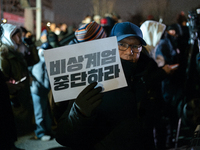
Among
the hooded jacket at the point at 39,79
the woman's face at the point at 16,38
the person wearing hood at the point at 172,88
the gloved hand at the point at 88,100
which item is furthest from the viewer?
the hooded jacket at the point at 39,79

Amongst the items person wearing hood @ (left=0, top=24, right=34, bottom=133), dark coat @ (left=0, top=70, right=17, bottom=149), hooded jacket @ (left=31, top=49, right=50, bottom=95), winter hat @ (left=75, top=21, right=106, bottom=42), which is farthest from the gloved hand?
hooded jacket @ (left=31, top=49, right=50, bottom=95)

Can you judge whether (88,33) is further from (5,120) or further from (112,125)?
(5,120)

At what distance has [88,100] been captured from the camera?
131 centimetres

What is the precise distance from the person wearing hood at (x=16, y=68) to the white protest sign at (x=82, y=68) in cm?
249

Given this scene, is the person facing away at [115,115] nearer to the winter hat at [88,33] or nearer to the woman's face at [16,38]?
the winter hat at [88,33]

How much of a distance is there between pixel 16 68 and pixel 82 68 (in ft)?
9.28

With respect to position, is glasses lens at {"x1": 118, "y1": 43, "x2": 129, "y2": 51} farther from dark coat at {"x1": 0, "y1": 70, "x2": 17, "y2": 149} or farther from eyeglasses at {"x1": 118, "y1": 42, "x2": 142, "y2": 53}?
dark coat at {"x1": 0, "y1": 70, "x2": 17, "y2": 149}

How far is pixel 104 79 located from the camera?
1.35m

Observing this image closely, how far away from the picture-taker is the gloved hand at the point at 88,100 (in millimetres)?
1309

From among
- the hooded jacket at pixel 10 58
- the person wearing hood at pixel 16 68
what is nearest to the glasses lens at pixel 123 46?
the person wearing hood at pixel 16 68

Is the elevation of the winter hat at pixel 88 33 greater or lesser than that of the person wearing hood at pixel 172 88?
greater

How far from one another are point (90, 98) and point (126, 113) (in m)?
0.32

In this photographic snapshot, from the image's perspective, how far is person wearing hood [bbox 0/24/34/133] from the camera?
12.4ft

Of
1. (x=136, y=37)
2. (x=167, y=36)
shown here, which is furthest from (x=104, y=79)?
(x=167, y=36)
